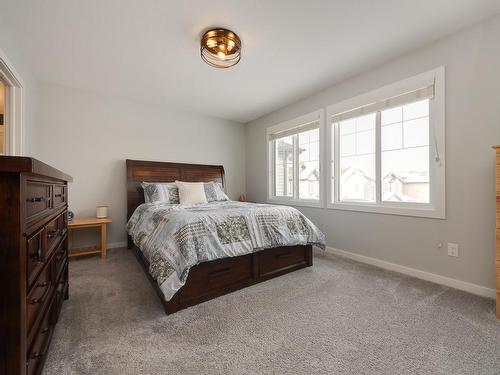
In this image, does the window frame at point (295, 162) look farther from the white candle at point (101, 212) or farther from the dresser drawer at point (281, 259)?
the white candle at point (101, 212)

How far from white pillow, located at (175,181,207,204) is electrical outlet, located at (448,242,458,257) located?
2.83 metres

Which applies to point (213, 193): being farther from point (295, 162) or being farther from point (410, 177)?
point (410, 177)

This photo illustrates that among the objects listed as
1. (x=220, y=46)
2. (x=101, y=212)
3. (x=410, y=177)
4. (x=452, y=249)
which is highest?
(x=220, y=46)

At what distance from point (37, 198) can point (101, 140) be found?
3027 millimetres

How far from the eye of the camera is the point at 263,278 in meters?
2.37

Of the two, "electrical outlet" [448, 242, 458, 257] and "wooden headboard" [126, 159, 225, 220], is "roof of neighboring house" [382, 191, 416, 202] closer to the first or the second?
"electrical outlet" [448, 242, 458, 257]

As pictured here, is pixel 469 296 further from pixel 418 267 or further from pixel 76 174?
pixel 76 174

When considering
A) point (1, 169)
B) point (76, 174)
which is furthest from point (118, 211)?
point (1, 169)

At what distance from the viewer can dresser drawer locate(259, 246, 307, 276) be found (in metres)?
2.39

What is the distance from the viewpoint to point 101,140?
3576 mm

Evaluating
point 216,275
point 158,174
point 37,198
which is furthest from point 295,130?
point 37,198

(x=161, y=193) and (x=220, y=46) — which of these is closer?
(x=220, y=46)

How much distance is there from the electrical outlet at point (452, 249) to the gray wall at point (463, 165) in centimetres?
4

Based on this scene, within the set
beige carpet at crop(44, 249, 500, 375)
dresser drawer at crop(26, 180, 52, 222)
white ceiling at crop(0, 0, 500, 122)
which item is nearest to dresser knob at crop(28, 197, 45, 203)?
dresser drawer at crop(26, 180, 52, 222)
